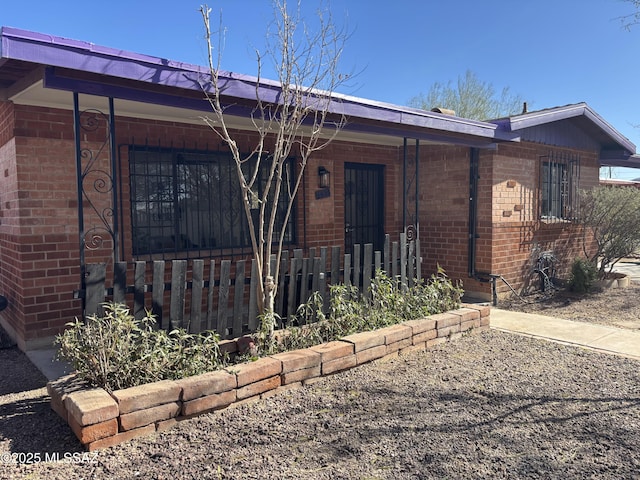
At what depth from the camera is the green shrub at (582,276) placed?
8039 millimetres

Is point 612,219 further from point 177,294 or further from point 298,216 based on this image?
point 177,294

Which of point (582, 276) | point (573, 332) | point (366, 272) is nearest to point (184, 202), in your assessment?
point (366, 272)

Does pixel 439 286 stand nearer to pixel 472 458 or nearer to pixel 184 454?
pixel 472 458

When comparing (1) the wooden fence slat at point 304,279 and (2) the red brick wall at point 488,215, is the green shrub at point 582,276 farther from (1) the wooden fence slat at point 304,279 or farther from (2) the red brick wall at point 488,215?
(1) the wooden fence slat at point 304,279

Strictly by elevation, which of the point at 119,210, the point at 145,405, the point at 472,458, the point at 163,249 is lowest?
the point at 472,458

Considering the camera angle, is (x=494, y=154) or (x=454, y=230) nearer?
(x=494, y=154)

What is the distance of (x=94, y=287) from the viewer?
3629 millimetres

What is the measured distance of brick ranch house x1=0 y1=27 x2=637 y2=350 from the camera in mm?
4082

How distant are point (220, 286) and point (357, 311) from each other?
4.62ft

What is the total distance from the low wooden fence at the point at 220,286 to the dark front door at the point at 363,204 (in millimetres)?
2507

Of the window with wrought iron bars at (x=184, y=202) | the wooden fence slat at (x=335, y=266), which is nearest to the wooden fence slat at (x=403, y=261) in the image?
the wooden fence slat at (x=335, y=266)

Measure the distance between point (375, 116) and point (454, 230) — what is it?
3.18 meters

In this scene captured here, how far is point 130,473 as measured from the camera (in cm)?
265

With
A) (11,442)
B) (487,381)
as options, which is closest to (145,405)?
(11,442)
